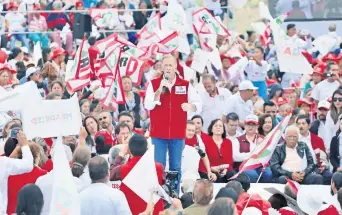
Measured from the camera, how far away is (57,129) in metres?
15.1

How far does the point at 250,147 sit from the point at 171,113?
2163 millimetres

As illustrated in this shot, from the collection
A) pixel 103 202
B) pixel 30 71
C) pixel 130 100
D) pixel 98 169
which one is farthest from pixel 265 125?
pixel 103 202

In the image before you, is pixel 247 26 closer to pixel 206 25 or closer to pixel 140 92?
pixel 206 25

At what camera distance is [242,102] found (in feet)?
70.0

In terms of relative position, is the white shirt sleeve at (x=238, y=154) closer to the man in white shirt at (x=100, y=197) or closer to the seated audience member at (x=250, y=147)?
the seated audience member at (x=250, y=147)

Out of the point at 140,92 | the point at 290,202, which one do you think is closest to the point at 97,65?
the point at 140,92

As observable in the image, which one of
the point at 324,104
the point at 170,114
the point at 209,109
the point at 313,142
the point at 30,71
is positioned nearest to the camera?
the point at 170,114

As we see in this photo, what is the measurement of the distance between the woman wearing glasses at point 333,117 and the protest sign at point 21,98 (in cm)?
551

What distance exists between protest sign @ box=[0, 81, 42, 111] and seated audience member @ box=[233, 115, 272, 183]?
12.2ft

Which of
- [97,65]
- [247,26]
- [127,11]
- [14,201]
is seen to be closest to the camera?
[14,201]

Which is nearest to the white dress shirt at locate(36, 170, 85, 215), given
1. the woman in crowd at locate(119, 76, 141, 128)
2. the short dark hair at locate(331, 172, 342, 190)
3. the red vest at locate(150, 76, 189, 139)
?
the short dark hair at locate(331, 172, 342, 190)

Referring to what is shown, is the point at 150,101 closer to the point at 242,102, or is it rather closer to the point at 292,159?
the point at 292,159

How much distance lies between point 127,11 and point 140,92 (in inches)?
323

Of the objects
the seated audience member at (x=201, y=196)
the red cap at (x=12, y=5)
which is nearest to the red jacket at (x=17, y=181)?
the seated audience member at (x=201, y=196)
